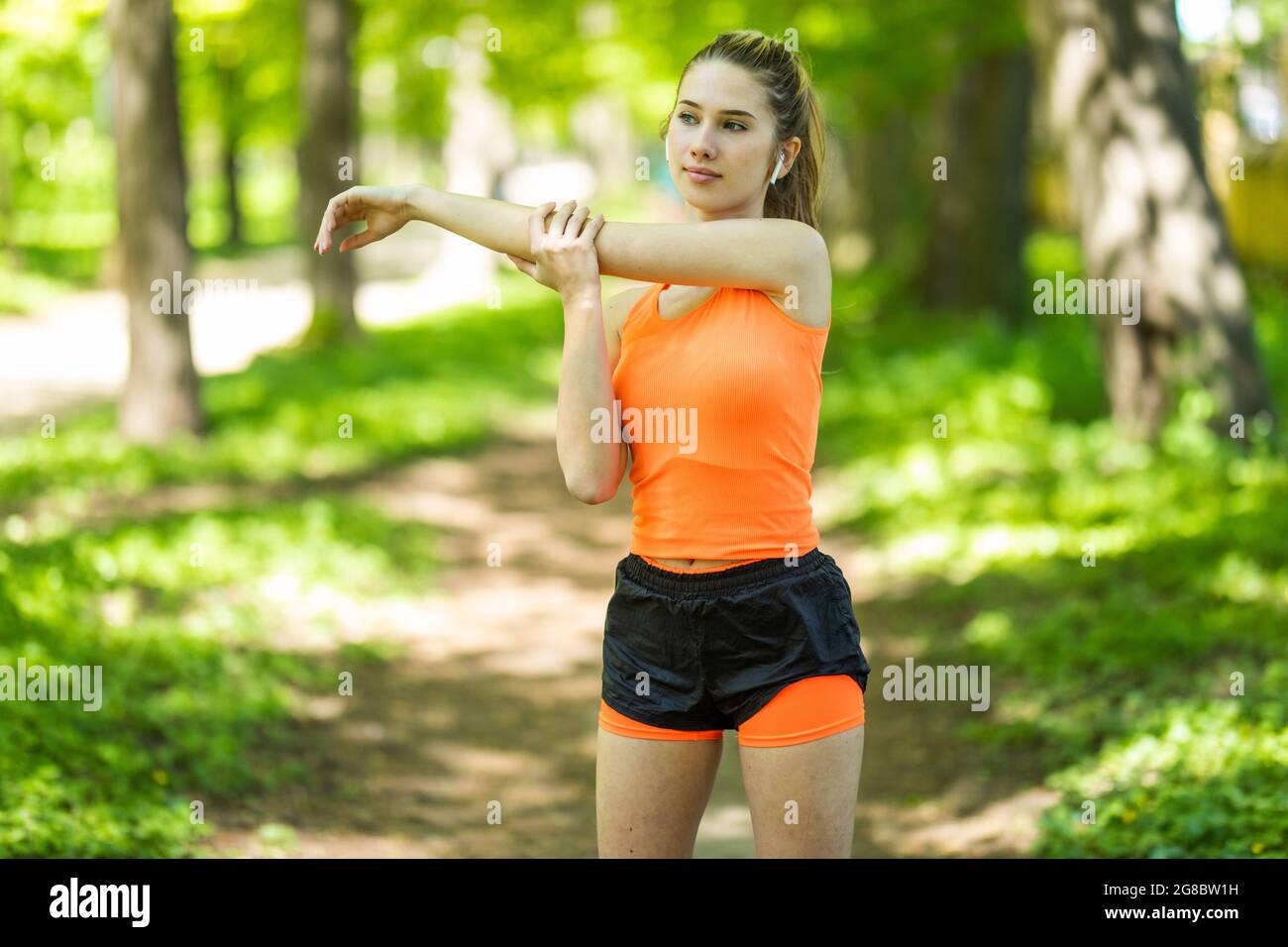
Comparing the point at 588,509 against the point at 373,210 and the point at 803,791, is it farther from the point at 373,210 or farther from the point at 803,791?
the point at 803,791

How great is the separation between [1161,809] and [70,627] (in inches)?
185

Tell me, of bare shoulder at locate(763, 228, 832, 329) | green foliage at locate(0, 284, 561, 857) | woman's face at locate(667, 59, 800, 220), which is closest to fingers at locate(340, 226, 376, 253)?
woman's face at locate(667, 59, 800, 220)

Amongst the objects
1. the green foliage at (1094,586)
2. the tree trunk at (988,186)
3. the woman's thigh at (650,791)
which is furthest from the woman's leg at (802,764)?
the tree trunk at (988,186)

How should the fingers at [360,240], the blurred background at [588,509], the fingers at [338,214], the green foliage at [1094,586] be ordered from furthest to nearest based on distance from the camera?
1. the blurred background at [588,509]
2. the green foliage at [1094,586]
3. the fingers at [360,240]
4. the fingers at [338,214]

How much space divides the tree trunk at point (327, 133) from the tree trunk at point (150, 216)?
16.9ft

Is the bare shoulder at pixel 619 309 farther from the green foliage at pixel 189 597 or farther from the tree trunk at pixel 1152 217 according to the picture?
the tree trunk at pixel 1152 217

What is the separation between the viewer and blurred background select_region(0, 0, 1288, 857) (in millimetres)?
5707

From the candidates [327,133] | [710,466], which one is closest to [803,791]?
[710,466]

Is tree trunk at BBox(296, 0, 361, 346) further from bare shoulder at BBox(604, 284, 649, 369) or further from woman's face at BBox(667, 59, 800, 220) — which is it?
woman's face at BBox(667, 59, 800, 220)

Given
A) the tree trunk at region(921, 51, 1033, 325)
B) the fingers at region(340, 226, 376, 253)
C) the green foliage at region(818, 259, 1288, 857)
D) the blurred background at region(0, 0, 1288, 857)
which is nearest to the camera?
the fingers at region(340, 226, 376, 253)

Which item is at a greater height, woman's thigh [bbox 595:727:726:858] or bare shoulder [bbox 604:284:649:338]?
bare shoulder [bbox 604:284:649:338]

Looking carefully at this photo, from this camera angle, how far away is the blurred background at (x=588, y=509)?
5707mm

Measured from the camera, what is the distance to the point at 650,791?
3.00 m
